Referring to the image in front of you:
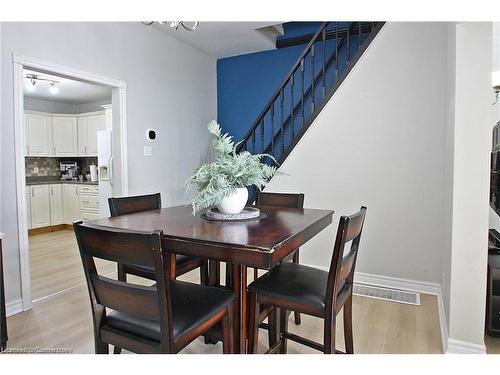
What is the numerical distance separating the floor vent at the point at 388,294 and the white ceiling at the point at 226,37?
10.0 ft

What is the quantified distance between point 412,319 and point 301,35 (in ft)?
12.0

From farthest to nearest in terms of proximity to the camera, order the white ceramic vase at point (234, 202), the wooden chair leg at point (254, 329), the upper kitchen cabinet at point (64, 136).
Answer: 1. the upper kitchen cabinet at point (64, 136)
2. the white ceramic vase at point (234, 202)
3. the wooden chair leg at point (254, 329)

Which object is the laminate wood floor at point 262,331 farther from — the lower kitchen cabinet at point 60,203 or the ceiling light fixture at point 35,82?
the ceiling light fixture at point 35,82

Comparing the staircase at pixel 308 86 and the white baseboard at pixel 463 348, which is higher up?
the staircase at pixel 308 86

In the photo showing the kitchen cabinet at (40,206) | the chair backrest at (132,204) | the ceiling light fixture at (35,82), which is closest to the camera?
the chair backrest at (132,204)

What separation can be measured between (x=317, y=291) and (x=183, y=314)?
648 mm

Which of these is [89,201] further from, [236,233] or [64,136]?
[236,233]

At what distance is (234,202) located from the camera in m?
1.87

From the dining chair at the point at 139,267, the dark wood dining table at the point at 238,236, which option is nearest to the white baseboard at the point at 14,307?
the dining chair at the point at 139,267

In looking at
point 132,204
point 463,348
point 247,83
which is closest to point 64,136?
point 247,83

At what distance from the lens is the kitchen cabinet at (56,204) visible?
6152 millimetres
